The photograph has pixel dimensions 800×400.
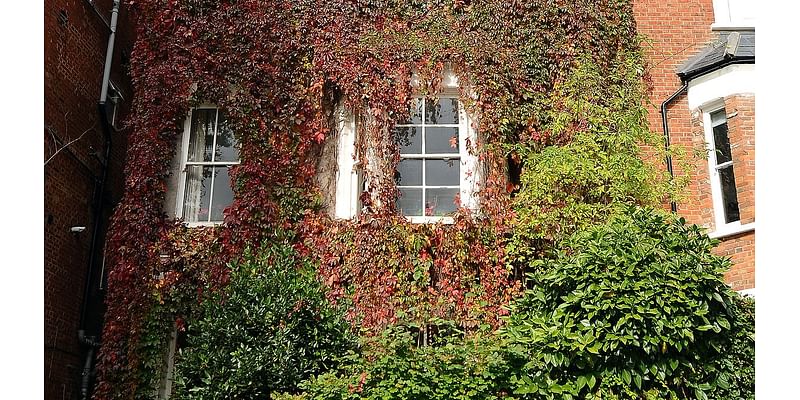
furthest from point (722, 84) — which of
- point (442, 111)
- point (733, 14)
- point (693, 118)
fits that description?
point (442, 111)

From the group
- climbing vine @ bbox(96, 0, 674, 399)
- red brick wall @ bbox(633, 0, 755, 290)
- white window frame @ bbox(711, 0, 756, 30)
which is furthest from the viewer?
white window frame @ bbox(711, 0, 756, 30)

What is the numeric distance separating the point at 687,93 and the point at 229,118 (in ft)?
21.9

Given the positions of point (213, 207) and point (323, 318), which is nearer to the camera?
point (323, 318)

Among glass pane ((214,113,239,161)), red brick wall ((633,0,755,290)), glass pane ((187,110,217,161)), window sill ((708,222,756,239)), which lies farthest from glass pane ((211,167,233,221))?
window sill ((708,222,756,239))

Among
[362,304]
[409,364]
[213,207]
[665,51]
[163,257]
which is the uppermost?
[665,51]

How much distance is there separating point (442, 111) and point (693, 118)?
3666 mm

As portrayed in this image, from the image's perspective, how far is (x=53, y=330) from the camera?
9508mm

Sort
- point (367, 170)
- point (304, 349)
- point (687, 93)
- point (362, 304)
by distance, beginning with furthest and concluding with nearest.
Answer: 1. point (687, 93)
2. point (367, 170)
3. point (362, 304)
4. point (304, 349)

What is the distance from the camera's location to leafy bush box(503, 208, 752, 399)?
733 cm

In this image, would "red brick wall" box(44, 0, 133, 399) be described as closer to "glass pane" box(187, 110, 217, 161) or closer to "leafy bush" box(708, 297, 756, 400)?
"glass pane" box(187, 110, 217, 161)

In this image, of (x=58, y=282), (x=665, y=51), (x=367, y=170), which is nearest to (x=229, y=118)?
(x=367, y=170)

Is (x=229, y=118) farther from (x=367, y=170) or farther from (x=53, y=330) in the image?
(x=53, y=330)

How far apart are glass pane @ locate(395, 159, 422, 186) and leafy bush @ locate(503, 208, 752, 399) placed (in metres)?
2.93

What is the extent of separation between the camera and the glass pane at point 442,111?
413 inches
